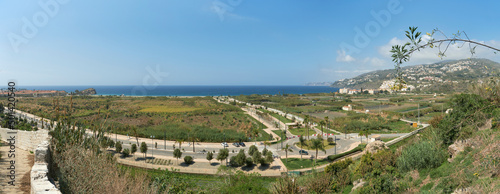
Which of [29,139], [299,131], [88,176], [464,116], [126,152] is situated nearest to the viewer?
[88,176]

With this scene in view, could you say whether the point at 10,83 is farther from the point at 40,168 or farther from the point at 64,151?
the point at 40,168

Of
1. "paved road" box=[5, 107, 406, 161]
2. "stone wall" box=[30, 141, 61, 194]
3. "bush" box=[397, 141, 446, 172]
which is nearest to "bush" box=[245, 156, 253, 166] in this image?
"paved road" box=[5, 107, 406, 161]

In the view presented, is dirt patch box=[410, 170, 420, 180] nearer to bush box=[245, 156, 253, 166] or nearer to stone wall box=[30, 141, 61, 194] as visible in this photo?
stone wall box=[30, 141, 61, 194]

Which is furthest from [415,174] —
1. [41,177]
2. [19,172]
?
[19,172]

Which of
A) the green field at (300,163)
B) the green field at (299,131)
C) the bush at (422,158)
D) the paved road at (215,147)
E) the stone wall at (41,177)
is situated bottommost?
the green field at (300,163)

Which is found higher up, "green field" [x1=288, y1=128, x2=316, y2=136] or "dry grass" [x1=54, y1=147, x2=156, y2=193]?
"dry grass" [x1=54, y1=147, x2=156, y2=193]

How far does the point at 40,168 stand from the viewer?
17.1 ft

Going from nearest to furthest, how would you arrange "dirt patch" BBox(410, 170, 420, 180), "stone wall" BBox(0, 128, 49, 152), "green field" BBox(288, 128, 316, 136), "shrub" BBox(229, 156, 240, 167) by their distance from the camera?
"dirt patch" BBox(410, 170, 420, 180), "stone wall" BBox(0, 128, 49, 152), "shrub" BBox(229, 156, 240, 167), "green field" BBox(288, 128, 316, 136)

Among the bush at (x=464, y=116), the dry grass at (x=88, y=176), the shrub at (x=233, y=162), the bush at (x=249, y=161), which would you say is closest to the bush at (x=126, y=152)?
the shrub at (x=233, y=162)

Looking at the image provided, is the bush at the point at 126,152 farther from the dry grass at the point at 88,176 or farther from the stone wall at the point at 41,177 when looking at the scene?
the stone wall at the point at 41,177

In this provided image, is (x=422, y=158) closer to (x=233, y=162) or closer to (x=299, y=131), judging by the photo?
(x=233, y=162)

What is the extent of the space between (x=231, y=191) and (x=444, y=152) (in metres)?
10.1

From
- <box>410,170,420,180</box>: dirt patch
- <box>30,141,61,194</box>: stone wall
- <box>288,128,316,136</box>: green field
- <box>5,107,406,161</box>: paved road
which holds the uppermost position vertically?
<box>30,141,61,194</box>: stone wall

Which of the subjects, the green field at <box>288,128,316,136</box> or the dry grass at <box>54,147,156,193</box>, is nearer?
the dry grass at <box>54,147,156,193</box>
